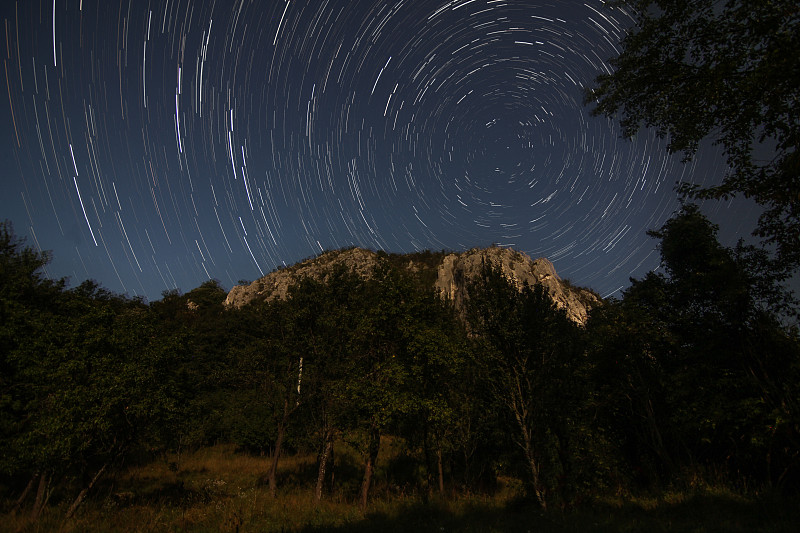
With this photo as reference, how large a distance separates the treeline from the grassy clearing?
1.16 m

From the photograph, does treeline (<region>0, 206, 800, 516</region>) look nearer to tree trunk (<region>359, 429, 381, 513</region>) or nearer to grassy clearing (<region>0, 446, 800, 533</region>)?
tree trunk (<region>359, 429, 381, 513</region>)

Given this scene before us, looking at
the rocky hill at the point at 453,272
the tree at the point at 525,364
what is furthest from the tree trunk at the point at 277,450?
the rocky hill at the point at 453,272

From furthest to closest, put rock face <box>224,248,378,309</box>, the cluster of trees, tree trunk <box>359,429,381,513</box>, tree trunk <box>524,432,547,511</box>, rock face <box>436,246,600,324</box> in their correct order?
rock face <box>224,248,378,309</box> < rock face <box>436,246,600,324</box> < tree trunk <box>359,429,381,513</box> < tree trunk <box>524,432,547,511</box> < the cluster of trees

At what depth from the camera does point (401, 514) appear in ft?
45.1

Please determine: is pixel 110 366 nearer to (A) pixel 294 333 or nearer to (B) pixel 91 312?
(B) pixel 91 312

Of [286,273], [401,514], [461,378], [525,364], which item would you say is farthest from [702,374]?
[286,273]

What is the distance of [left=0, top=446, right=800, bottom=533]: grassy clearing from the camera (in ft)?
30.1

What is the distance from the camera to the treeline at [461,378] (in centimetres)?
1333

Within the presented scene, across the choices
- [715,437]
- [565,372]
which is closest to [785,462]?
[715,437]

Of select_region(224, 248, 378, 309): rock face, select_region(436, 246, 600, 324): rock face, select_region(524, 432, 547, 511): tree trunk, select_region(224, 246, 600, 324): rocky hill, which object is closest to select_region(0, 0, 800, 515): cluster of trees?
select_region(524, 432, 547, 511): tree trunk

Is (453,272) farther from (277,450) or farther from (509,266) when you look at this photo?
(277,450)

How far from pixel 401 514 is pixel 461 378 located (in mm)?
8226

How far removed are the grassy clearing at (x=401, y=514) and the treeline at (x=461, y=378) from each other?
3.79ft

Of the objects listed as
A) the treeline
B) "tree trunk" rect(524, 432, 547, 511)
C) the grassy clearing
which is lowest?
the grassy clearing
